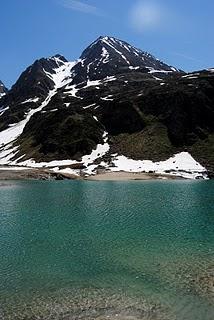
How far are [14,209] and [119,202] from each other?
704 inches

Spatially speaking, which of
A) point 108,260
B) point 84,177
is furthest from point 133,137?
point 108,260

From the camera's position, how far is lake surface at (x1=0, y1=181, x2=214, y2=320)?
2623 cm

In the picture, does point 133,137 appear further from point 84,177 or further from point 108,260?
point 108,260

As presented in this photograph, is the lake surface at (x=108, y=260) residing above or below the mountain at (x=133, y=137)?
below

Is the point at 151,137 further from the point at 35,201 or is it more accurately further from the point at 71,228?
the point at 71,228

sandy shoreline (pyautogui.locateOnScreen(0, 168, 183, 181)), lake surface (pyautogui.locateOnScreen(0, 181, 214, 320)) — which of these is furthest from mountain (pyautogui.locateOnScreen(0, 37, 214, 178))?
lake surface (pyautogui.locateOnScreen(0, 181, 214, 320))

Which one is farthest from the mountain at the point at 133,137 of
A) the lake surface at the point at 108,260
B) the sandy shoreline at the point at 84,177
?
the lake surface at the point at 108,260

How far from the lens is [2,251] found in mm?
41344

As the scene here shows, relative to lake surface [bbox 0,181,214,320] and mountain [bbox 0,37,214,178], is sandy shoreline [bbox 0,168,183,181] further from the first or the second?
lake surface [bbox 0,181,214,320]

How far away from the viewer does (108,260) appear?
37.1 m

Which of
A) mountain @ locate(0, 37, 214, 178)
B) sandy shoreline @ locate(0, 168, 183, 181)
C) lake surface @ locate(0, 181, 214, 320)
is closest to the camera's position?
lake surface @ locate(0, 181, 214, 320)

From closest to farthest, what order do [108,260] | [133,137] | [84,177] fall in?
[108,260]
[84,177]
[133,137]

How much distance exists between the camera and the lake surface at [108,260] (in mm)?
26234

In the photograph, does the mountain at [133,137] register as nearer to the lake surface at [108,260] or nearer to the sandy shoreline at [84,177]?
the sandy shoreline at [84,177]
